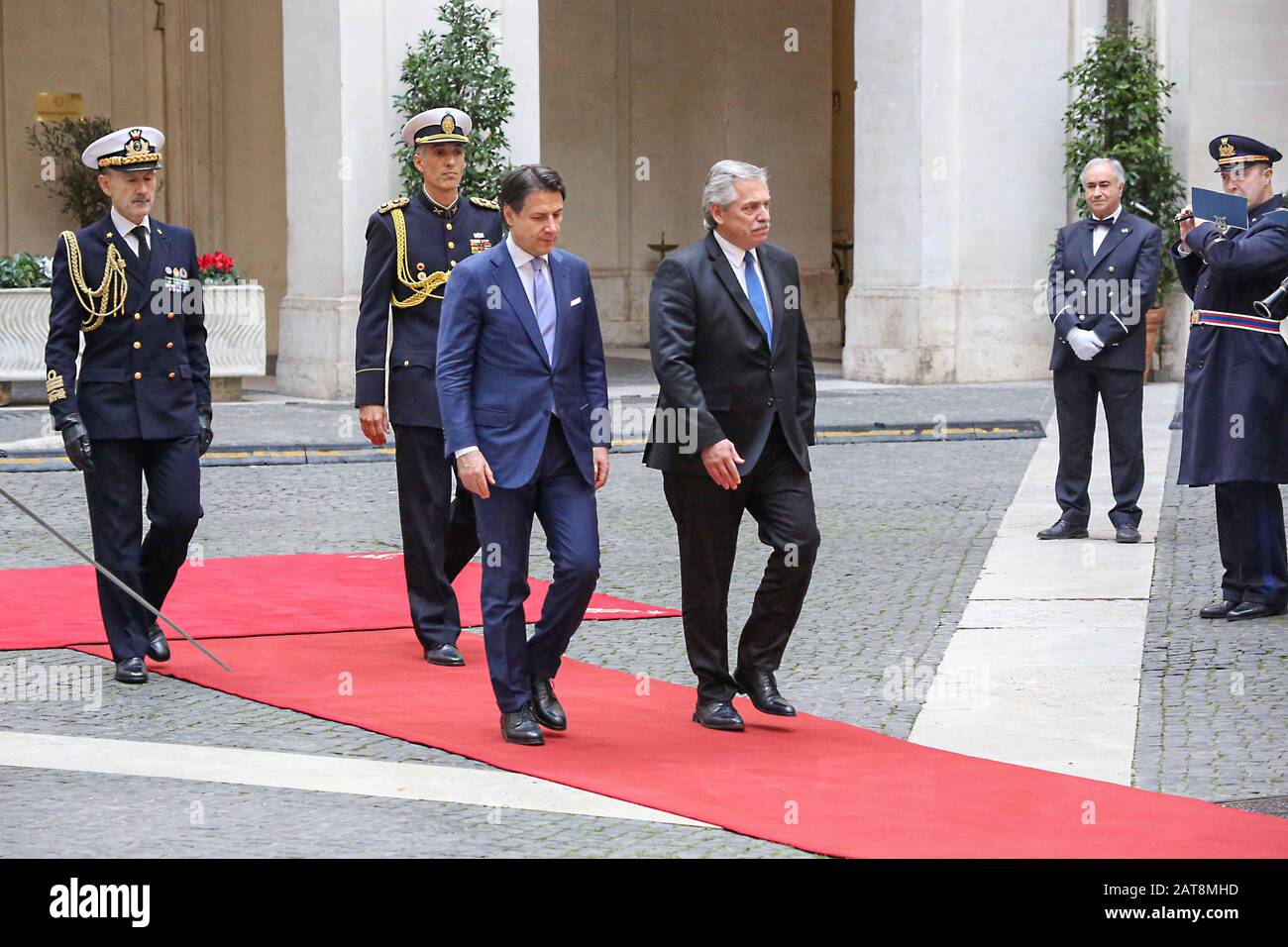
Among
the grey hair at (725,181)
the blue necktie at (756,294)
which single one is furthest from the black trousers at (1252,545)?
the grey hair at (725,181)

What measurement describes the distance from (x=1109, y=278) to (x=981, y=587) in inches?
88.7

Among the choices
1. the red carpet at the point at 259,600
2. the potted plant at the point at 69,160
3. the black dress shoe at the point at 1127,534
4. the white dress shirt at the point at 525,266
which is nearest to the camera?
the white dress shirt at the point at 525,266

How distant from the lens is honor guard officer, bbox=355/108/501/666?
780cm

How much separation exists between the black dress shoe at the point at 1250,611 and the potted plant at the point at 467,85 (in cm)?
1051

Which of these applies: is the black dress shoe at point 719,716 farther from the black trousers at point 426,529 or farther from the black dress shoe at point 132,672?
the black dress shoe at point 132,672

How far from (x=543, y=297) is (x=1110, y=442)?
4826 millimetres

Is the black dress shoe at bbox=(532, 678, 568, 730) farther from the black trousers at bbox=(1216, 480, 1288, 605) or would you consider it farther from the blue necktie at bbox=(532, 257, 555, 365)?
the black trousers at bbox=(1216, 480, 1288, 605)

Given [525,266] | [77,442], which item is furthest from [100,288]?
[525,266]

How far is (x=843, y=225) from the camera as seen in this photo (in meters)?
25.3

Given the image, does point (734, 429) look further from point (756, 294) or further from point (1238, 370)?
point (1238, 370)

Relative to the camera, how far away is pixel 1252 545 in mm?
8508

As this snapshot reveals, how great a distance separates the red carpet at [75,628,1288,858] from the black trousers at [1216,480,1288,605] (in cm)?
253

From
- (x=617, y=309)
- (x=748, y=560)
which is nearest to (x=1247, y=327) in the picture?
(x=748, y=560)

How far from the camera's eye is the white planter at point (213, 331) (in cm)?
1748
